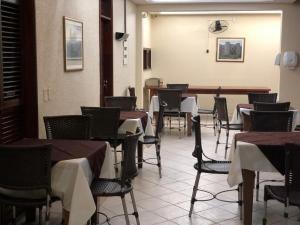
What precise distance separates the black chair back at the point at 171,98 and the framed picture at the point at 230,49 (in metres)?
3.69

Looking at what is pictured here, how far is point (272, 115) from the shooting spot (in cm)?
436

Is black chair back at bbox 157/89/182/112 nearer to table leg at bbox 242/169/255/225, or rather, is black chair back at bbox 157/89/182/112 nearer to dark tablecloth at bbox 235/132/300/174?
dark tablecloth at bbox 235/132/300/174

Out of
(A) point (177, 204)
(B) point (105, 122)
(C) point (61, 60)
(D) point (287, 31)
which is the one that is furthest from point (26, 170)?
(D) point (287, 31)

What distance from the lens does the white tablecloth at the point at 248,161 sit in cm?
337

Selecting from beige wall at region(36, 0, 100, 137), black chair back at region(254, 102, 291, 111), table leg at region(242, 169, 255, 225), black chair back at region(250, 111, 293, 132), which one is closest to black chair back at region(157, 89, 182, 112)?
beige wall at region(36, 0, 100, 137)

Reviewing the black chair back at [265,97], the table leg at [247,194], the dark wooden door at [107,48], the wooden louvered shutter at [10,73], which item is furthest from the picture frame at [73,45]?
the black chair back at [265,97]

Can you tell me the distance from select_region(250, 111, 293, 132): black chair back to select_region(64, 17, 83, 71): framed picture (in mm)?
2215

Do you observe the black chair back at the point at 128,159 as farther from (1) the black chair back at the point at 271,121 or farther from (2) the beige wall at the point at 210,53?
(2) the beige wall at the point at 210,53

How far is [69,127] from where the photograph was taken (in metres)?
3.90

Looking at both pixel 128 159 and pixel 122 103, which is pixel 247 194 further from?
pixel 122 103

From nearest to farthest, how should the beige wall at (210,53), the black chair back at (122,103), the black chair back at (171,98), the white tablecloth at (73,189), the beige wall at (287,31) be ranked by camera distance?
the white tablecloth at (73,189), the black chair back at (122,103), the black chair back at (171,98), the beige wall at (287,31), the beige wall at (210,53)

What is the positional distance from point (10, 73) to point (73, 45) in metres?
1.52

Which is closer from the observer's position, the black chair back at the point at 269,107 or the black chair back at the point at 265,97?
the black chair back at the point at 269,107

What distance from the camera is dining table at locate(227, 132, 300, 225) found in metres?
3.36
